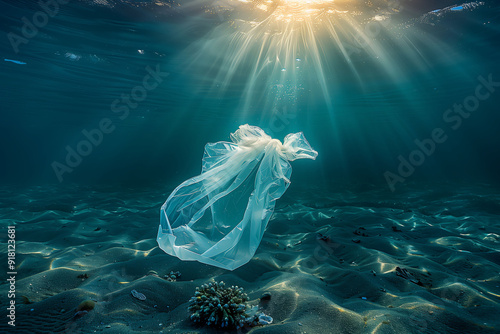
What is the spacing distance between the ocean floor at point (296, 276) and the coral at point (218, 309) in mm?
122

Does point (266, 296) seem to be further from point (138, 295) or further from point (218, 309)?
point (138, 295)

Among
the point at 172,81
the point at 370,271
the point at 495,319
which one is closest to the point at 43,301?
the point at 370,271

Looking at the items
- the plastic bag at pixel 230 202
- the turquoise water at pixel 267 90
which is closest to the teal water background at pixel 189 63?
the turquoise water at pixel 267 90

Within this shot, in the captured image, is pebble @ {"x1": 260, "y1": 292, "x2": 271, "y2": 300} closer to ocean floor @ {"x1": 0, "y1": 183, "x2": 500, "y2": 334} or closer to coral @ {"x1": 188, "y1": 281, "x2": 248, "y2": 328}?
ocean floor @ {"x1": 0, "y1": 183, "x2": 500, "y2": 334}

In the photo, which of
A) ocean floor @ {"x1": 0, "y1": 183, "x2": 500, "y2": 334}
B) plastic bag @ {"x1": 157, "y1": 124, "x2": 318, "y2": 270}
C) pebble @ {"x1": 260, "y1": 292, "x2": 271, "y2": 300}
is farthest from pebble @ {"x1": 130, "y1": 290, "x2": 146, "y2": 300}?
pebble @ {"x1": 260, "y1": 292, "x2": 271, "y2": 300}

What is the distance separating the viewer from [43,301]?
3271mm

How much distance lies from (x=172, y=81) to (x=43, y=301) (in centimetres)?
1812

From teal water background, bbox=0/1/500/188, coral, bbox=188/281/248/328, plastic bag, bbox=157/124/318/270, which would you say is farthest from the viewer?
teal water background, bbox=0/1/500/188

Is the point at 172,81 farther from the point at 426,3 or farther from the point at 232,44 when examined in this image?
the point at 426,3

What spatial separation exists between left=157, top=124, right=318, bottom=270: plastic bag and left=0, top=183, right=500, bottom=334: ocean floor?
61cm

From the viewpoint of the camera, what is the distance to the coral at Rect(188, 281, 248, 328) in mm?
2900

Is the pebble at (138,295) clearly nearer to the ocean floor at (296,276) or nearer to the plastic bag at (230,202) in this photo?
the ocean floor at (296,276)

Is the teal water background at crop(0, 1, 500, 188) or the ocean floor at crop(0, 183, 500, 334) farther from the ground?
the teal water background at crop(0, 1, 500, 188)

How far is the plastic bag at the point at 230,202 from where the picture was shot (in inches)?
150
